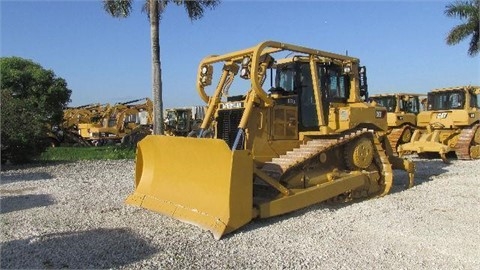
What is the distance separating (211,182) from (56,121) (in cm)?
2103

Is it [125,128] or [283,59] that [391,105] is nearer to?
[283,59]

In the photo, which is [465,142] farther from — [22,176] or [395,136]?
[22,176]

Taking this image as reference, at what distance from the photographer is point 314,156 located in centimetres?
803

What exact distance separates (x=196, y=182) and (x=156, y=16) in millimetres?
11747

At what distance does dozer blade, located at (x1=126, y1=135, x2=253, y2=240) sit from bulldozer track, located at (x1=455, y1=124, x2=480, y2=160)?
11983 millimetres

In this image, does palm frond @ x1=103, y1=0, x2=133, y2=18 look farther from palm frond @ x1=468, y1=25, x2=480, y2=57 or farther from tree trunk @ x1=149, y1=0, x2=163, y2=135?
palm frond @ x1=468, y1=25, x2=480, y2=57

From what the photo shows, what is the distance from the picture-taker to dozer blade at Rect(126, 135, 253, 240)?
6367 mm

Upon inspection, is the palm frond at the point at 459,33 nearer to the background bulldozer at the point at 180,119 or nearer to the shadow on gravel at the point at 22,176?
the background bulldozer at the point at 180,119

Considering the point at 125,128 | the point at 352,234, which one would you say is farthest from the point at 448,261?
the point at 125,128

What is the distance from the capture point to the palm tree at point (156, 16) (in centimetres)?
1699

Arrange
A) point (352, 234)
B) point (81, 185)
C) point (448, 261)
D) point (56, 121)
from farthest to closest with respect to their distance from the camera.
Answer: point (56, 121), point (81, 185), point (352, 234), point (448, 261)

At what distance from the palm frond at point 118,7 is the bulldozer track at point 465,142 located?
42.6ft

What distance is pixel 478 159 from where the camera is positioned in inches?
638

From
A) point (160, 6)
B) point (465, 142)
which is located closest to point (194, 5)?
point (160, 6)
